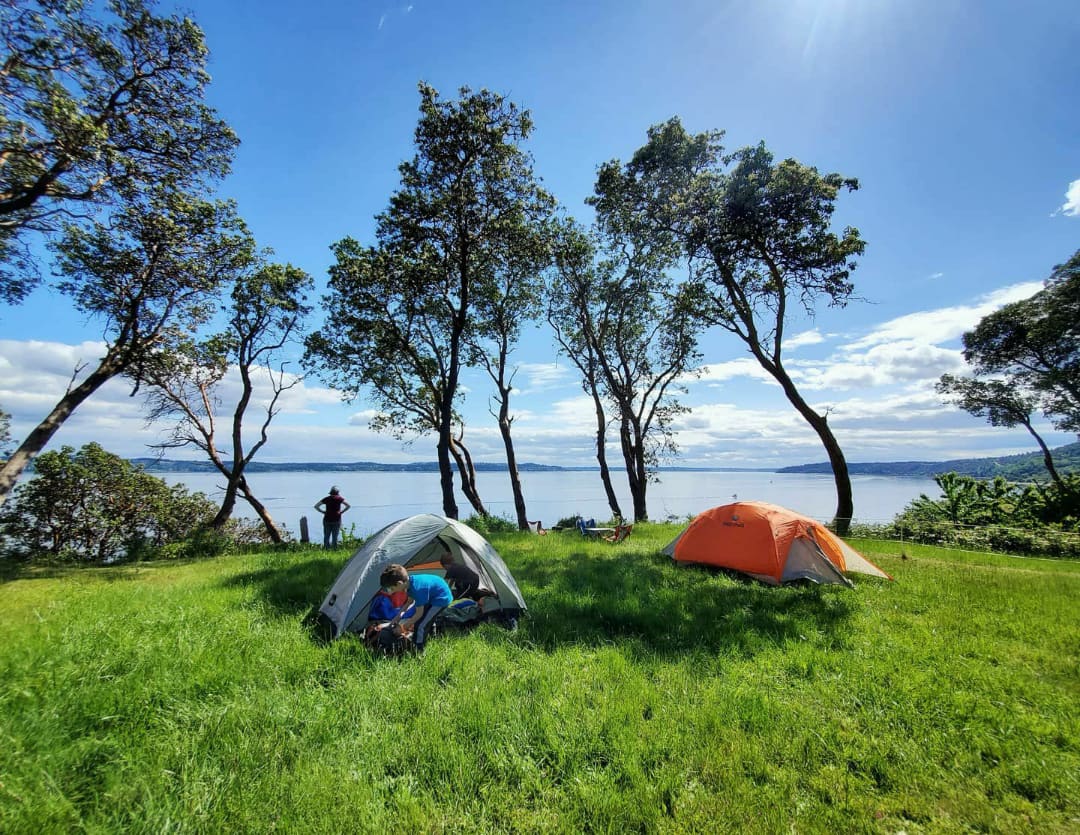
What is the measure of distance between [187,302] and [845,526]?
81.1ft

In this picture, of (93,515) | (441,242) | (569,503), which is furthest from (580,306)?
(569,503)

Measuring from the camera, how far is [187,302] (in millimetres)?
15086

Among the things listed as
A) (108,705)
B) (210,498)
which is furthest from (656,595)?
(210,498)

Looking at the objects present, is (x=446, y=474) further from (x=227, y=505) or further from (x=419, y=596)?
(x=419, y=596)

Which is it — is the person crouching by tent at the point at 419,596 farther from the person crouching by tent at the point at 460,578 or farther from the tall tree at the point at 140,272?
the tall tree at the point at 140,272

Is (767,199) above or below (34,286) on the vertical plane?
above

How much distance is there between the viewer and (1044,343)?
65.5 ft

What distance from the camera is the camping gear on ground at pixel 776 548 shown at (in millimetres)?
8773

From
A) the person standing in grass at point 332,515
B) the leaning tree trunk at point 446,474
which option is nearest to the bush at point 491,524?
the leaning tree trunk at point 446,474

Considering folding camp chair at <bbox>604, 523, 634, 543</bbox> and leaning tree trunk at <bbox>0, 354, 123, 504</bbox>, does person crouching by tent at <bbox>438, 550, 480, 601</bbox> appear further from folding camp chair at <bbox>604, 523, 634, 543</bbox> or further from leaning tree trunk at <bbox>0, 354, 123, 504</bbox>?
leaning tree trunk at <bbox>0, 354, 123, 504</bbox>

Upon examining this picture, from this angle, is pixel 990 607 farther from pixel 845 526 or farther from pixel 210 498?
pixel 210 498

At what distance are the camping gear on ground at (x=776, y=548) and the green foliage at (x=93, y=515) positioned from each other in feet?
58.3

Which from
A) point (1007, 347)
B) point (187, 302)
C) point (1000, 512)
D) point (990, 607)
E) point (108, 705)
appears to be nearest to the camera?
point (108, 705)

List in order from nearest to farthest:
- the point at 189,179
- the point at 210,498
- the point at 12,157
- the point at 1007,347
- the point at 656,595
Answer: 1. the point at 656,595
2. the point at 12,157
3. the point at 189,179
4. the point at 210,498
5. the point at 1007,347
